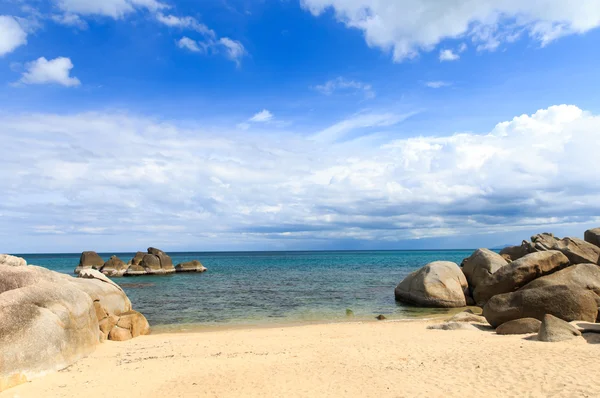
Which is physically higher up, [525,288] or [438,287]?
[525,288]

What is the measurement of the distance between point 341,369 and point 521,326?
8250 mm

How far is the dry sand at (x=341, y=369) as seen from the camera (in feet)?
32.8

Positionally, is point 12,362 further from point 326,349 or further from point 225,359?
point 326,349

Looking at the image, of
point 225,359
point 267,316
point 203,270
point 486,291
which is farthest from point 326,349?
point 203,270

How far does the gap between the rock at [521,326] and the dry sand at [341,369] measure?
24.2 inches

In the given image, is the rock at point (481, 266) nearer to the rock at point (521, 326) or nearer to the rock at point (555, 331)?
the rock at point (521, 326)

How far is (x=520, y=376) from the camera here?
1038cm

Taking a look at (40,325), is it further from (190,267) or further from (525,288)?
(190,267)

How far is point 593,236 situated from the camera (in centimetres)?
2836

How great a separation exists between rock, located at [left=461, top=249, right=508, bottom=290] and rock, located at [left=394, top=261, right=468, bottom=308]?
0.61 m

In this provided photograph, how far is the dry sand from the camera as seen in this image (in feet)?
32.8

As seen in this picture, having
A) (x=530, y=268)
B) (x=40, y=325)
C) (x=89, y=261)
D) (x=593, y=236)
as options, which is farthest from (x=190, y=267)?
(x=40, y=325)

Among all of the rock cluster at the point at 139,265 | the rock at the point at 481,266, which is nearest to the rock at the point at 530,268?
the rock at the point at 481,266

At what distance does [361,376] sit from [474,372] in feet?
9.98
